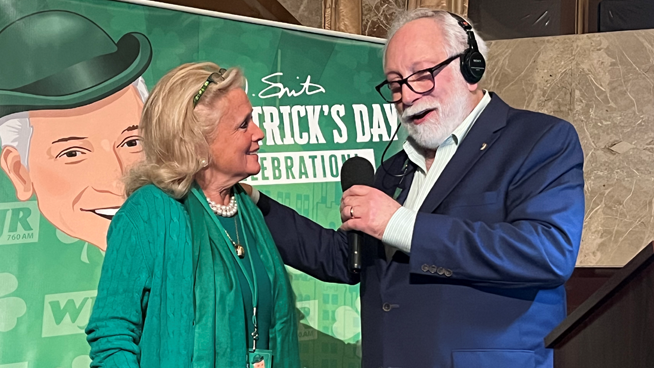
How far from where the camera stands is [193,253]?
6.84 feet

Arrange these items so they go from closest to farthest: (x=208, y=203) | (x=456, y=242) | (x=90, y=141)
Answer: (x=456, y=242) < (x=208, y=203) < (x=90, y=141)

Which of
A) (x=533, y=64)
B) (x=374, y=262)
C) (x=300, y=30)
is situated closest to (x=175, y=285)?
(x=374, y=262)

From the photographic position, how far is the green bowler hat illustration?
9.12 ft

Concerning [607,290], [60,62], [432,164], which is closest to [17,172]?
[60,62]

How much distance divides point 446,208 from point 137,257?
84cm

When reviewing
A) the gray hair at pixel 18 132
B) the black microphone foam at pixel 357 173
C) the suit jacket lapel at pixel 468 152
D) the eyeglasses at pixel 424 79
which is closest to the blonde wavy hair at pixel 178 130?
the black microphone foam at pixel 357 173

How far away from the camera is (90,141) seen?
2896mm

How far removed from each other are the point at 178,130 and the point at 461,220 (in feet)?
2.74

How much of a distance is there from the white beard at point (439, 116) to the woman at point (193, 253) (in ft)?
A: 1.60

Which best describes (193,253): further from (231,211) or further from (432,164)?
(432,164)

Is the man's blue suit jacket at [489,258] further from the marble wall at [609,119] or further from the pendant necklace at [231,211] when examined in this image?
the marble wall at [609,119]

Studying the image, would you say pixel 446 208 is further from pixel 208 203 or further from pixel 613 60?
pixel 613 60

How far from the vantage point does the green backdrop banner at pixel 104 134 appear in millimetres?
2777

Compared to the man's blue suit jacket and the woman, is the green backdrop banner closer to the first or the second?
the woman
